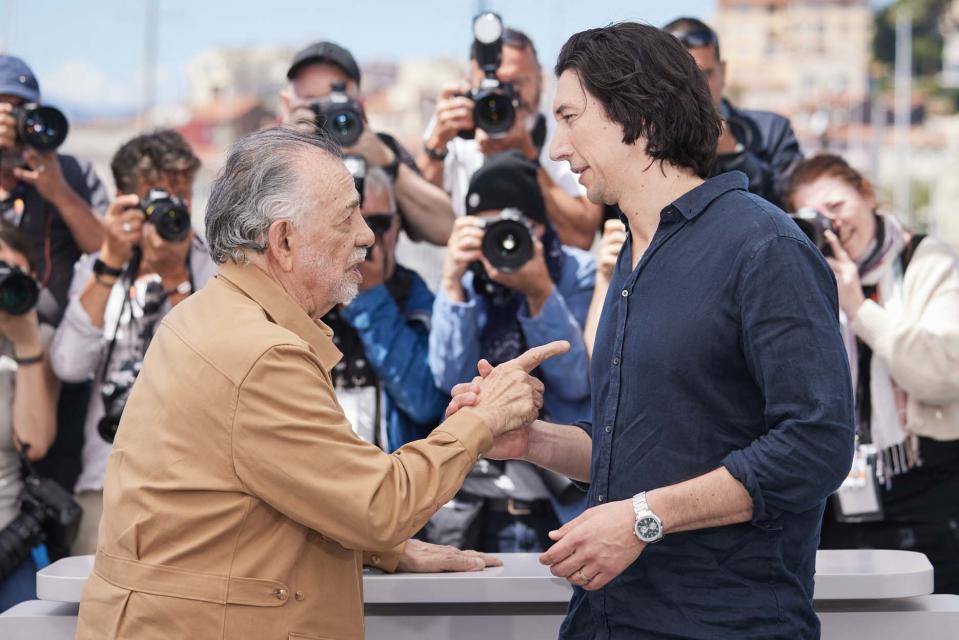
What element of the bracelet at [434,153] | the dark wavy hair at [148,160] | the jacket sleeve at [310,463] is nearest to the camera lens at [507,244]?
the bracelet at [434,153]

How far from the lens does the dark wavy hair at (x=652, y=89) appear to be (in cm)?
211

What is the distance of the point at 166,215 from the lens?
3938 mm

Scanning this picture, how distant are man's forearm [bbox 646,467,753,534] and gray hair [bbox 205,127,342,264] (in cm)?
81

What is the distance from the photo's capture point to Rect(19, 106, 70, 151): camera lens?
4254 millimetres

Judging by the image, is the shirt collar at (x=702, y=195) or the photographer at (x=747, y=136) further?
the photographer at (x=747, y=136)

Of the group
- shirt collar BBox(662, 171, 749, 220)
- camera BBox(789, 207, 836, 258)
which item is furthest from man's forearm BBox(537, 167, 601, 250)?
shirt collar BBox(662, 171, 749, 220)

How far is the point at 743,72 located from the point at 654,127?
9100 cm

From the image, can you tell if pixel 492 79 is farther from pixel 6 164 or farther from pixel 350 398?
pixel 6 164

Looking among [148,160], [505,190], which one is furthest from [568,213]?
[148,160]

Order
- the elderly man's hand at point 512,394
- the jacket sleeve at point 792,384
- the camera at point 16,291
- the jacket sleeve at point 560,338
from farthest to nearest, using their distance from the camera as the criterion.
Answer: the camera at point 16,291, the jacket sleeve at point 560,338, the elderly man's hand at point 512,394, the jacket sleeve at point 792,384

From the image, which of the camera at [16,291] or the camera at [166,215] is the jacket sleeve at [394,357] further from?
the camera at [16,291]

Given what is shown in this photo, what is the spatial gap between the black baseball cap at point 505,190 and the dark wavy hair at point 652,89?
5.19 feet

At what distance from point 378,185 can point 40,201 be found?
1404 millimetres

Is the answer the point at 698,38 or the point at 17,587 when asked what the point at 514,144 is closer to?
the point at 698,38
